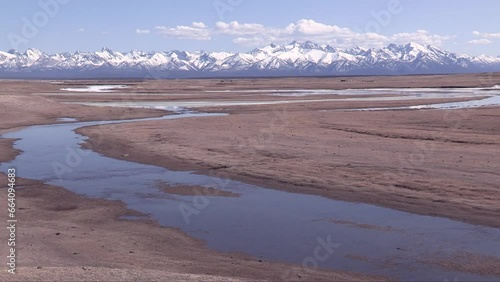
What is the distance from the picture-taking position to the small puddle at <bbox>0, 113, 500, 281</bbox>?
13688mm

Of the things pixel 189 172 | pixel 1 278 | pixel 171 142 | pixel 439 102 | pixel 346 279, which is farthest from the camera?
pixel 439 102

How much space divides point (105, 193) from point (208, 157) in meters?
7.25

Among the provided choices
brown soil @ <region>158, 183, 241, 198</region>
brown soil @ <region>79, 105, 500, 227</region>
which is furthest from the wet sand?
brown soil @ <region>79, 105, 500, 227</region>

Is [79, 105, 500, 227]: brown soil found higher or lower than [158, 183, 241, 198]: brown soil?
higher

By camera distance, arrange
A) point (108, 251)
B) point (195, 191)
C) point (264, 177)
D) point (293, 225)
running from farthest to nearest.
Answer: point (264, 177) → point (195, 191) → point (293, 225) → point (108, 251)

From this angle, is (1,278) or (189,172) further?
(189,172)

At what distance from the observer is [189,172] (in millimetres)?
25312

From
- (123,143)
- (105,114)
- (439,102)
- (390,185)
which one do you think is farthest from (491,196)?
(439,102)

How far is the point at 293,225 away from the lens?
16750 mm

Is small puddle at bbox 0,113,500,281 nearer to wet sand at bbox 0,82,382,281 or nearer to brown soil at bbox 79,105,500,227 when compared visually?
wet sand at bbox 0,82,382,281

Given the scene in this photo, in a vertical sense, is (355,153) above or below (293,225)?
above

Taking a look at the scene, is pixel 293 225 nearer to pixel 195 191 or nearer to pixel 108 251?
pixel 108 251

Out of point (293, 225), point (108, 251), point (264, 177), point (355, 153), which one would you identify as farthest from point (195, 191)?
point (355, 153)

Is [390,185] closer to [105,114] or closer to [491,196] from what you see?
[491,196]
